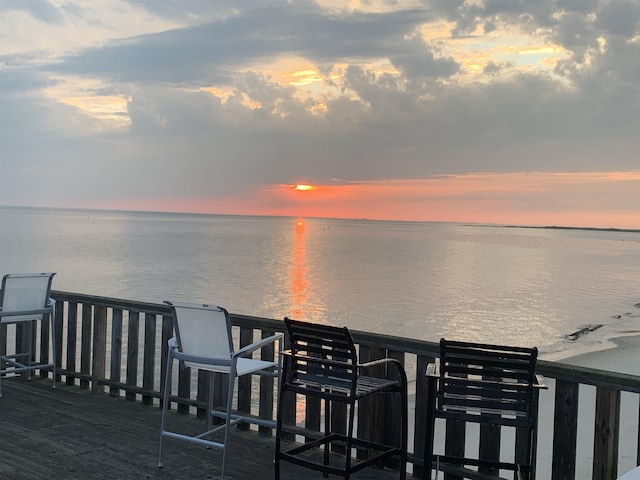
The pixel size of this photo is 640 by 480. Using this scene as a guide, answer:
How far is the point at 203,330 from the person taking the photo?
354cm

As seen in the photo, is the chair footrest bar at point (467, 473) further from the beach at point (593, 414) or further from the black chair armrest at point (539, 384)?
the beach at point (593, 414)

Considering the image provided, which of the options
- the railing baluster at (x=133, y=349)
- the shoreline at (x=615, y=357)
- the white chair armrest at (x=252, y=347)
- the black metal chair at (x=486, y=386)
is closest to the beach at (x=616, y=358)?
the shoreline at (x=615, y=357)

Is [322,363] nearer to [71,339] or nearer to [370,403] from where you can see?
[370,403]

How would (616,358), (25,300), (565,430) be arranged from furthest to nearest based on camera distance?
1. (616,358)
2. (25,300)
3. (565,430)

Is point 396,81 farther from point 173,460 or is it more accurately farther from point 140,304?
point 173,460

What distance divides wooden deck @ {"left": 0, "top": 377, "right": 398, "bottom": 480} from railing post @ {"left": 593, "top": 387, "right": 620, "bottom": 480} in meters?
1.10

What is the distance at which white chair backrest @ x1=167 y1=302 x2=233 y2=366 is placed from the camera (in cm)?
347

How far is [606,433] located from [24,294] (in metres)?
4.22

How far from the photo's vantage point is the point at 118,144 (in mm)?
37906


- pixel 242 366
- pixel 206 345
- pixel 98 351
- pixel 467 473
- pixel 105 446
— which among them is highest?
pixel 206 345

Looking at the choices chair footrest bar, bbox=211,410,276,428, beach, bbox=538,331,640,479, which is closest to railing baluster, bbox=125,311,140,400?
chair footrest bar, bbox=211,410,276,428

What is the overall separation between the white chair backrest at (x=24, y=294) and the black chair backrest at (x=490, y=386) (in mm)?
3490

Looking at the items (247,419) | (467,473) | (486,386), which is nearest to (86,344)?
(247,419)

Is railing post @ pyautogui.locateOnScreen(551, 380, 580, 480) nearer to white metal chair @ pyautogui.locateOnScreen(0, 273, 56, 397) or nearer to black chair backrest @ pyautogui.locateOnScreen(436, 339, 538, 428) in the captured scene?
black chair backrest @ pyautogui.locateOnScreen(436, 339, 538, 428)
